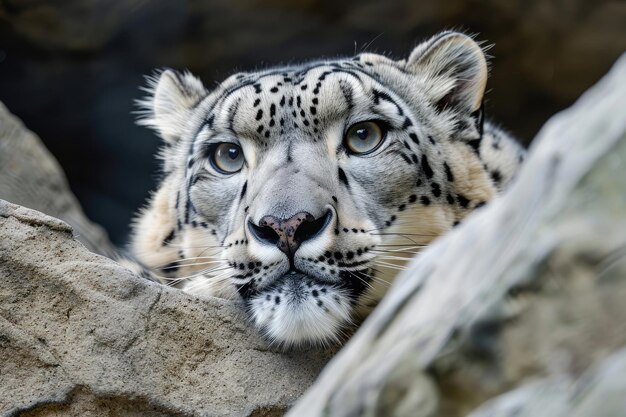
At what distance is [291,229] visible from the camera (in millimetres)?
3686

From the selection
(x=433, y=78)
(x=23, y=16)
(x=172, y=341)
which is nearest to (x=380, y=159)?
(x=433, y=78)

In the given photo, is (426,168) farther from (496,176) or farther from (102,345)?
(102,345)

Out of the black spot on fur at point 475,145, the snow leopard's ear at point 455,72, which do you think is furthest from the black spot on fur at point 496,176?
the snow leopard's ear at point 455,72

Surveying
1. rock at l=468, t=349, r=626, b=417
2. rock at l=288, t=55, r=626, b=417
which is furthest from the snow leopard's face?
rock at l=468, t=349, r=626, b=417

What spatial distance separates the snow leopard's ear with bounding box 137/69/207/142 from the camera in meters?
5.49

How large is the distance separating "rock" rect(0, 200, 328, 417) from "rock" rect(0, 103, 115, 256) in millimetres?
2132

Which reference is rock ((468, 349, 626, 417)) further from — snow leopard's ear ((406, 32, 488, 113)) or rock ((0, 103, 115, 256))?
rock ((0, 103, 115, 256))

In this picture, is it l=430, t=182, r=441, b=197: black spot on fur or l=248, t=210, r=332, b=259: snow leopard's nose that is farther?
l=430, t=182, r=441, b=197: black spot on fur

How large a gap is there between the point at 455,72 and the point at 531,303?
3441 millimetres

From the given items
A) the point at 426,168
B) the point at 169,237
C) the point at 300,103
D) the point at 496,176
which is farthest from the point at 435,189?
the point at 169,237

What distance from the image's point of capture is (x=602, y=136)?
166 centimetres

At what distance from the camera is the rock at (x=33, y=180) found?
579 cm

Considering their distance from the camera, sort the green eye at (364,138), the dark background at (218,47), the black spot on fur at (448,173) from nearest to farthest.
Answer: the green eye at (364,138)
the black spot on fur at (448,173)
the dark background at (218,47)

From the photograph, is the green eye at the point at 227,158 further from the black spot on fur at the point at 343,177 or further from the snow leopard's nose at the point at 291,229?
the snow leopard's nose at the point at 291,229
